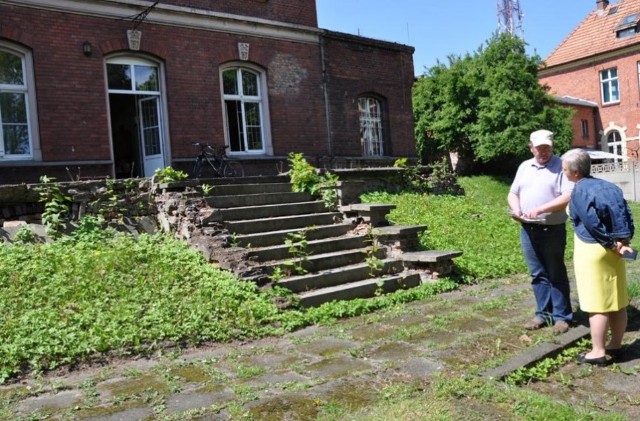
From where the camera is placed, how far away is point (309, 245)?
8406 millimetres

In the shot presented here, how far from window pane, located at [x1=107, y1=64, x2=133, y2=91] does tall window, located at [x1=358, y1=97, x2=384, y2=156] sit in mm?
6947

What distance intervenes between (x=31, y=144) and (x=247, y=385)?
9218mm

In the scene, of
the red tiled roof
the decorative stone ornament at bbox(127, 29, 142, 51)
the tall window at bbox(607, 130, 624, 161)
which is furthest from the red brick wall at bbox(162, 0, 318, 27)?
A: the tall window at bbox(607, 130, 624, 161)

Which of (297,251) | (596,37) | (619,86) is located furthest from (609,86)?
(297,251)

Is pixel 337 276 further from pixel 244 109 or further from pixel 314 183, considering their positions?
pixel 244 109

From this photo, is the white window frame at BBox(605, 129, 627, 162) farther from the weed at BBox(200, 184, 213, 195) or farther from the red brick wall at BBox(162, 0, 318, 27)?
the weed at BBox(200, 184, 213, 195)

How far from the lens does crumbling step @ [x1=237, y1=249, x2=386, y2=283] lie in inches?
292

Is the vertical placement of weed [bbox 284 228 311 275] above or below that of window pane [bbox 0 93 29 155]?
below

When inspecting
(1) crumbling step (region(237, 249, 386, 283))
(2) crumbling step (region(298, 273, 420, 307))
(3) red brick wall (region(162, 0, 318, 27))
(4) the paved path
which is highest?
(3) red brick wall (region(162, 0, 318, 27))

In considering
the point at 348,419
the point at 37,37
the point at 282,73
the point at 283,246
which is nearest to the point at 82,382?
the point at 348,419

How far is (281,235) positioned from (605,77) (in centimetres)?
3479

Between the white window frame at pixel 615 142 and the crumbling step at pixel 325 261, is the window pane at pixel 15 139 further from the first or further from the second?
the white window frame at pixel 615 142

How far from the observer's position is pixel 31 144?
11.6m

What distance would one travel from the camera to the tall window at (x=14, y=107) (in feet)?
37.4
